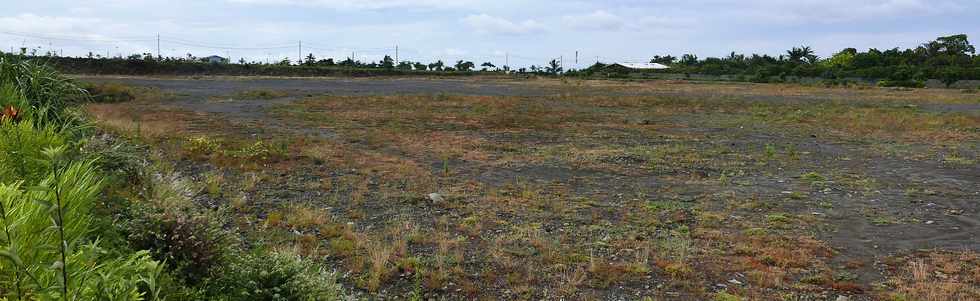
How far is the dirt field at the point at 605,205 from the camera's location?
5.34 meters

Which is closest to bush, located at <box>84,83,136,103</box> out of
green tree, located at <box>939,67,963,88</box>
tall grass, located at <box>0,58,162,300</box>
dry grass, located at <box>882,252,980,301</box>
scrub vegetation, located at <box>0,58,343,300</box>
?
scrub vegetation, located at <box>0,58,343,300</box>

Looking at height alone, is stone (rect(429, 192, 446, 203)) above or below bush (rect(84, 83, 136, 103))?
below

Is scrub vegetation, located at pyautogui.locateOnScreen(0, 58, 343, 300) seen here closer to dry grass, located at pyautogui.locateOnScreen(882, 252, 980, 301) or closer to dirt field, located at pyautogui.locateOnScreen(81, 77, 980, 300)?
dirt field, located at pyautogui.locateOnScreen(81, 77, 980, 300)

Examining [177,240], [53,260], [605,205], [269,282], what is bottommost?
[605,205]

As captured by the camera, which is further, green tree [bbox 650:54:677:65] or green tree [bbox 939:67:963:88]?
green tree [bbox 650:54:677:65]

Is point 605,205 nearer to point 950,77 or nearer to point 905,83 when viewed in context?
point 905,83

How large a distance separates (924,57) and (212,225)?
80.7 meters

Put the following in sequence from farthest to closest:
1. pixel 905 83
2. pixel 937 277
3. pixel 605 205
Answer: pixel 905 83, pixel 605 205, pixel 937 277

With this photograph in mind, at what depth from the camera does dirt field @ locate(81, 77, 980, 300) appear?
5.34 metres

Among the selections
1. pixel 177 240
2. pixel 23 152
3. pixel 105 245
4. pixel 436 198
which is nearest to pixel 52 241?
pixel 105 245

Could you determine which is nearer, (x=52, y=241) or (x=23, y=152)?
(x=52, y=241)

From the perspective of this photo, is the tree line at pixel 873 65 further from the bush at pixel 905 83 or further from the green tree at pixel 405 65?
the green tree at pixel 405 65

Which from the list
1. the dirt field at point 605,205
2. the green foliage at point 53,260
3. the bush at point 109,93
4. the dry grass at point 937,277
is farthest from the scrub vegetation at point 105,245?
the bush at point 109,93

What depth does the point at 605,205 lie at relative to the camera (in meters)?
8.16
